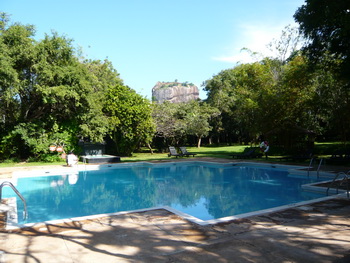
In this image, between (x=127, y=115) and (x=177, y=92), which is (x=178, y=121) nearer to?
(x=127, y=115)

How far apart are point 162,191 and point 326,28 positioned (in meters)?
9.98

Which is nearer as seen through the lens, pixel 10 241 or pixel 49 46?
pixel 10 241

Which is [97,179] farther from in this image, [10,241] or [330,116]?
[330,116]

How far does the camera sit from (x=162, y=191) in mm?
10094

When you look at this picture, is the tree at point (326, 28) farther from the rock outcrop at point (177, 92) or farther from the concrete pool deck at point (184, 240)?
the rock outcrop at point (177, 92)

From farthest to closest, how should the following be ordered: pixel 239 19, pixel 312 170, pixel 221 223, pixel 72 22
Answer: pixel 72 22 < pixel 239 19 < pixel 312 170 < pixel 221 223

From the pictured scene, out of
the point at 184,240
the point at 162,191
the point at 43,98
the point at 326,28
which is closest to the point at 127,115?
the point at 43,98

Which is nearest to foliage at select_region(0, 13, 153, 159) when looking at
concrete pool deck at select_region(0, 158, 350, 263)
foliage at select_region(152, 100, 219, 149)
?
foliage at select_region(152, 100, 219, 149)

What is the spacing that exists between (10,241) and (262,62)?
21536 millimetres

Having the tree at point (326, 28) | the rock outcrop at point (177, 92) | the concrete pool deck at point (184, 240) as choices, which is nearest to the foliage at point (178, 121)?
the tree at point (326, 28)

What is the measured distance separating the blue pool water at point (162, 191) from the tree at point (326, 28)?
5747 millimetres

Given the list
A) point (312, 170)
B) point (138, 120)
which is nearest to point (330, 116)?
point (312, 170)

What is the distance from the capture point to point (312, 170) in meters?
11.6

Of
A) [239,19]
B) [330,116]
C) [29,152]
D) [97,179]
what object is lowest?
[97,179]
